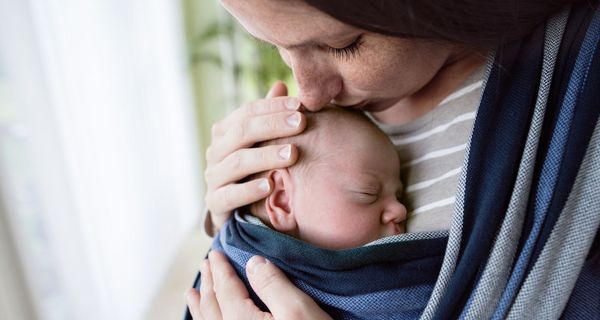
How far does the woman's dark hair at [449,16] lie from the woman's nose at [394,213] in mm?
310

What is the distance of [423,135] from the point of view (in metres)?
0.93

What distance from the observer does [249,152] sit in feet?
3.18

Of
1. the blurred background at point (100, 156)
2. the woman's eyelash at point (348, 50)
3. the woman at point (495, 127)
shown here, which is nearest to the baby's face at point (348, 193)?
the woman at point (495, 127)

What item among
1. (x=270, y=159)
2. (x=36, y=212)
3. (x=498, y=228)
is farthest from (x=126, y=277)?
(x=498, y=228)

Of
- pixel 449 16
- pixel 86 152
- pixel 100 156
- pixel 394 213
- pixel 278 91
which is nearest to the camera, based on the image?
pixel 449 16

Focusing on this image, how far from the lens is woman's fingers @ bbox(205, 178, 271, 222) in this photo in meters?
0.95

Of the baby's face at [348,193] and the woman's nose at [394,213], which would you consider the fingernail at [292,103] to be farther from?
the woman's nose at [394,213]

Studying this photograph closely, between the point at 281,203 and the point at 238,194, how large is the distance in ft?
0.28

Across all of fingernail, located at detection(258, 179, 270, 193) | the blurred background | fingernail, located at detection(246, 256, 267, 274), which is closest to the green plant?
the blurred background

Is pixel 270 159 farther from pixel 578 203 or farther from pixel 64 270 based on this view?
pixel 64 270

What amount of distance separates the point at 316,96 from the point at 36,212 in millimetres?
1205

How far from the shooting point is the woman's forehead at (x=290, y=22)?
682mm

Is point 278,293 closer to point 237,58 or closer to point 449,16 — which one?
point 449,16

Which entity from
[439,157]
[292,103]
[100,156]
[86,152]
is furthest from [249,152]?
[100,156]
